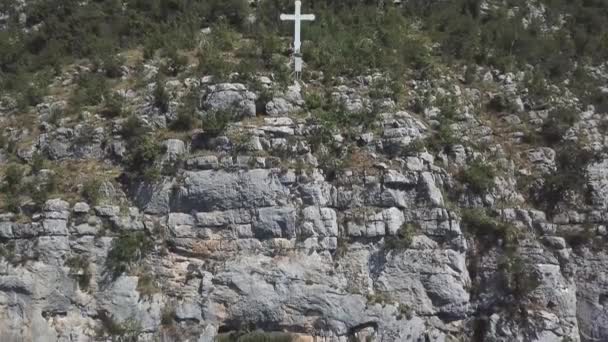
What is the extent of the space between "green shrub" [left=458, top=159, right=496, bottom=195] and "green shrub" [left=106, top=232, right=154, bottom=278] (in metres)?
6.34

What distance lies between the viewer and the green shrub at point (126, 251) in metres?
11.2

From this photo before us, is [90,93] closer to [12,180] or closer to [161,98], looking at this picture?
[161,98]

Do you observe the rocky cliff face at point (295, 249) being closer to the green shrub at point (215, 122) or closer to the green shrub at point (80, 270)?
the green shrub at point (80, 270)

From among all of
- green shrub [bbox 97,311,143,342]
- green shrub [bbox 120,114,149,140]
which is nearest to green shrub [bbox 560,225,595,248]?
green shrub [bbox 97,311,143,342]

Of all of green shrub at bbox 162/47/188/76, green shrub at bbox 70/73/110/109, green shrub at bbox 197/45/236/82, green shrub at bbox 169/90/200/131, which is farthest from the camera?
green shrub at bbox 162/47/188/76

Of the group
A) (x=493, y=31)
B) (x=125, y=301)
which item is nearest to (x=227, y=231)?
(x=125, y=301)

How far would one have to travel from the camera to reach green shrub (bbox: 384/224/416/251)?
1173cm

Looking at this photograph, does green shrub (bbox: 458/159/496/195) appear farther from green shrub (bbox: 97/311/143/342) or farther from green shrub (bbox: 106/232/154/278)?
green shrub (bbox: 97/311/143/342)

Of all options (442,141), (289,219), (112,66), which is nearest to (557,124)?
(442,141)

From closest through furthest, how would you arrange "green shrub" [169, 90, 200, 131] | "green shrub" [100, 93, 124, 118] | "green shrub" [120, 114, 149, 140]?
"green shrub" [120, 114, 149, 140] < "green shrub" [169, 90, 200, 131] < "green shrub" [100, 93, 124, 118]

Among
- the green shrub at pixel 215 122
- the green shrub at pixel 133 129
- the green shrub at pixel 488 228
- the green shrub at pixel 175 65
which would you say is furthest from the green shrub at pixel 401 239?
the green shrub at pixel 175 65

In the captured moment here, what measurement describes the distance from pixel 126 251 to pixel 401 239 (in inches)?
202

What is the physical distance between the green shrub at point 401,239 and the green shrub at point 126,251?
4475 millimetres

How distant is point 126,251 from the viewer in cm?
1126
